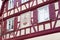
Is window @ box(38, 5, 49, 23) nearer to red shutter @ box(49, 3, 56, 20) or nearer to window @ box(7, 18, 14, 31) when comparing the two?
red shutter @ box(49, 3, 56, 20)

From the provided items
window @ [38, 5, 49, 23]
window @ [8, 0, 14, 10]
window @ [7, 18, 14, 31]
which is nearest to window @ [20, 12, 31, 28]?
window @ [38, 5, 49, 23]

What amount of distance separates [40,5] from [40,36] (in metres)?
1.74

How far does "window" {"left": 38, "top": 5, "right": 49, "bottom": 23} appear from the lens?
345 inches

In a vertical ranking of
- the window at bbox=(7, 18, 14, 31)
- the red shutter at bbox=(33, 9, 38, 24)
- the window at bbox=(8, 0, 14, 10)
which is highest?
the window at bbox=(8, 0, 14, 10)

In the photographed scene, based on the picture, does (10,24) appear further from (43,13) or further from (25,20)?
(43,13)

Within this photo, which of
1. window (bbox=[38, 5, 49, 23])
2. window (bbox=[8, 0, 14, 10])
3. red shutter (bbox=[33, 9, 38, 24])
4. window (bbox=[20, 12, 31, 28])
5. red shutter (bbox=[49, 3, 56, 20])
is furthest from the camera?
window (bbox=[8, 0, 14, 10])

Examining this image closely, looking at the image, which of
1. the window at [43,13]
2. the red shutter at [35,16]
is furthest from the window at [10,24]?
the window at [43,13]

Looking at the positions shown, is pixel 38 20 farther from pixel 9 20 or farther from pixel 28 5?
pixel 9 20

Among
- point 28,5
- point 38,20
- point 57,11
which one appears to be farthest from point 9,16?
point 57,11

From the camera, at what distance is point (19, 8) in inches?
411

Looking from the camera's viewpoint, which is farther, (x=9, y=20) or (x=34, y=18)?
(x=9, y=20)

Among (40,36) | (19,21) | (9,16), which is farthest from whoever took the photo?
(9,16)

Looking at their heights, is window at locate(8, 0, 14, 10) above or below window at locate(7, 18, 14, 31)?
above

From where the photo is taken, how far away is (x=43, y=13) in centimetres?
905
